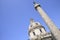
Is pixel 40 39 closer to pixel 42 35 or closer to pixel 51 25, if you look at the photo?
pixel 42 35

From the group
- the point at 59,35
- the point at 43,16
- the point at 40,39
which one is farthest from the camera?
the point at 40,39

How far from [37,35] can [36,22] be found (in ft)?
24.8

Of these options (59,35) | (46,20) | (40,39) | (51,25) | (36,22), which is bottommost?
(59,35)

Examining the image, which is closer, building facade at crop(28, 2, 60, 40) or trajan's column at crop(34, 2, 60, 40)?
trajan's column at crop(34, 2, 60, 40)

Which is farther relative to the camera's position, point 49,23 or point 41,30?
point 41,30

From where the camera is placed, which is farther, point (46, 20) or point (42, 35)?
point (42, 35)

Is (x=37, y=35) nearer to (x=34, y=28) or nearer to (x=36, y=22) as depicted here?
(x=34, y=28)

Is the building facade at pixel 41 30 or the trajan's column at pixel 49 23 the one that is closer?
the trajan's column at pixel 49 23

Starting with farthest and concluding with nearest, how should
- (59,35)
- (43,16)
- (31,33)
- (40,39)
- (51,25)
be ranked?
1. (31,33)
2. (40,39)
3. (43,16)
4. (51,25)
5. (59,35)

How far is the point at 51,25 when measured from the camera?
30703mm

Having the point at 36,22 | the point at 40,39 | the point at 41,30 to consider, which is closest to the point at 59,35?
the point at 40,39

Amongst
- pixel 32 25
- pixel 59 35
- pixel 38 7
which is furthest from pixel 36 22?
pixel 59 35

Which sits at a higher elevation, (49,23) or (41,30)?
(41,30)

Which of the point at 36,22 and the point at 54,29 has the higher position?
the point at 36,22
